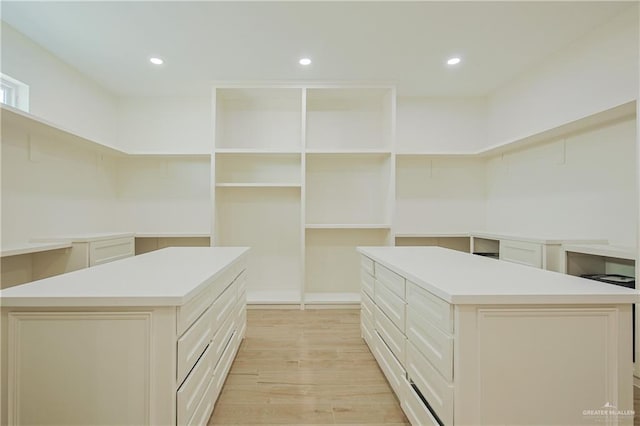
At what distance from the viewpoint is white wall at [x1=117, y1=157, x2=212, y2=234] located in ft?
12.1

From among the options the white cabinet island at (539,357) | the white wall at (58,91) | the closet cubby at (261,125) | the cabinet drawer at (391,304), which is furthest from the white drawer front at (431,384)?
the white wall at (58,91)

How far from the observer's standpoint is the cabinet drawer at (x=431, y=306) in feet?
3.57

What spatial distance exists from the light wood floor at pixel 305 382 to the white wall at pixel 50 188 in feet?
7.05

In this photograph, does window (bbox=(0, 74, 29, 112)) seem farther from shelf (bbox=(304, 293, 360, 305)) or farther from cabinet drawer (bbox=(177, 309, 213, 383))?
shelf (bbox=(304, 293, 360, 305))

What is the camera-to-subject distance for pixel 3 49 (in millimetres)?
2312

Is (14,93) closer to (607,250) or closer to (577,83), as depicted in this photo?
(607,250)

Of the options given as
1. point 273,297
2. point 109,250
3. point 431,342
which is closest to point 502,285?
point 431,342

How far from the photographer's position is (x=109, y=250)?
2.83 metres

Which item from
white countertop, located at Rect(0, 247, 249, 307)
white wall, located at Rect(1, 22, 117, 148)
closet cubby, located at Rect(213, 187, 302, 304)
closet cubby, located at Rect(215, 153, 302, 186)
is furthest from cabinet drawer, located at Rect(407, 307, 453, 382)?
white wall, located at Rect(1, 22, 117, 148)

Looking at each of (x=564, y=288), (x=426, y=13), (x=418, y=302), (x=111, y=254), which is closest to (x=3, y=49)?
(x=111, y=254)

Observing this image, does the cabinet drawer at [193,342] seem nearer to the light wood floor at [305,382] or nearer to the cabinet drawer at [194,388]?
the cabinet drawer at [194,388]

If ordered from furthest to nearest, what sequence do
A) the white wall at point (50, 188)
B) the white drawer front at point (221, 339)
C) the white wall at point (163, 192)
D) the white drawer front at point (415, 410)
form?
the white wall at point (163, 192), the white wall at point (50, 188), the white drawer front at point (221, 339), the white drawer front at point (415, 410)

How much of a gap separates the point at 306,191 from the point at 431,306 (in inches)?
106

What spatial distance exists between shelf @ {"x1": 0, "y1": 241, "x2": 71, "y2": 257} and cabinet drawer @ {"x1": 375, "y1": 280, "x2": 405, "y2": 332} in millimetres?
2534
